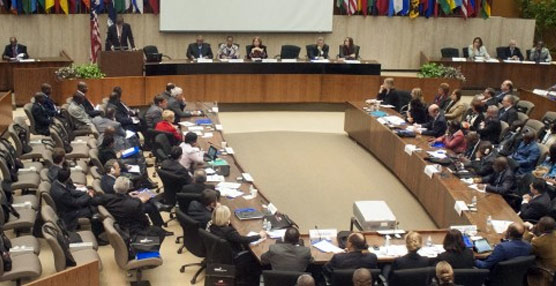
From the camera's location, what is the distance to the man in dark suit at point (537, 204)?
404 inches

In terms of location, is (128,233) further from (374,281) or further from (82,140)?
(82,140)

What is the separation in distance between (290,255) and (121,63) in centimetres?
1131

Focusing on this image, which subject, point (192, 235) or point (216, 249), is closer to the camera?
point (216, 249)

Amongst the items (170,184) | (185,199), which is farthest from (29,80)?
(185,199)

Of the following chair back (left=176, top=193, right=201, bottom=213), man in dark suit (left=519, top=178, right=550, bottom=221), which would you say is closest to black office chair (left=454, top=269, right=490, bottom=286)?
man in dark suit (left=519, top=178, right=550, bottom=221)

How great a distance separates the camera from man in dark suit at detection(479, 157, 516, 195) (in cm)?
1112

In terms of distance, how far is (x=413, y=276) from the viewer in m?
8.32

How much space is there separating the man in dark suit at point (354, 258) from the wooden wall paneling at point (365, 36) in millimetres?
14364

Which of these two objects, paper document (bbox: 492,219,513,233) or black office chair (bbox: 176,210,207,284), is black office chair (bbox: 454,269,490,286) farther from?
black office chair (bbox: 176,210,207,284)

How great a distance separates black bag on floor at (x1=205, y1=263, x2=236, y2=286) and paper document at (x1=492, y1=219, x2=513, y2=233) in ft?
11.7

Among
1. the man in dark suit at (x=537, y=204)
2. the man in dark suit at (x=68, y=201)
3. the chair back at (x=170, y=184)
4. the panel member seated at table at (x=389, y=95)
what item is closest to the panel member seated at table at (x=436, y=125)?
the panel member seated at table at (x=389, y=95)

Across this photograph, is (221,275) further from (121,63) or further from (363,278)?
(121,63)

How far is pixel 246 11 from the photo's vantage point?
21.8 m

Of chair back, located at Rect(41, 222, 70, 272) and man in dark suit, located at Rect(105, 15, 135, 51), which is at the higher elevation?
man in dark suit, located at Rect(105, 15, 135, 51)
